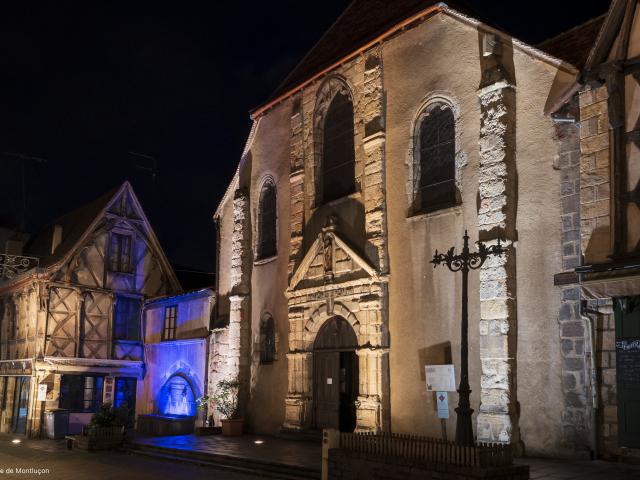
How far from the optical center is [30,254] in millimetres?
27125

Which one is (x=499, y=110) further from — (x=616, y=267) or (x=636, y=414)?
(x=636, y=414)

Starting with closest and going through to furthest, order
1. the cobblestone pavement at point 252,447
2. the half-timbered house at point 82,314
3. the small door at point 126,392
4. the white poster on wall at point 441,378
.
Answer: the white poster on wall at point 441,378
the cobblestone pavement at point 252,447
the half-timbered house at point 82,314
the small door at point 126,392

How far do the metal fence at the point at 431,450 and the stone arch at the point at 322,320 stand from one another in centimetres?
508

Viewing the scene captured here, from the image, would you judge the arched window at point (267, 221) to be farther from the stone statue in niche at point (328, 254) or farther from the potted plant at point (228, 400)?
the potted plant at point (228, 400)

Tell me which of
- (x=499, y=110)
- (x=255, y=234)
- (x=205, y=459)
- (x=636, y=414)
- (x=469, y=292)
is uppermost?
(x=499, y=110)

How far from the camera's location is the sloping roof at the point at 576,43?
12.6 meters

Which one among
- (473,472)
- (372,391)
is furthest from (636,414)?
(372,391)

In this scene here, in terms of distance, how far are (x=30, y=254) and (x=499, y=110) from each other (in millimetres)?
20762

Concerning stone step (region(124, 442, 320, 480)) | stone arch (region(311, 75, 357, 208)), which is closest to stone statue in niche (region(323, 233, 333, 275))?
stone arch (region(311, 75, 357, 208))

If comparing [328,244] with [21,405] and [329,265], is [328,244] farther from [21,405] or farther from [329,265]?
[21,405]

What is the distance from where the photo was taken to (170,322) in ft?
76.6

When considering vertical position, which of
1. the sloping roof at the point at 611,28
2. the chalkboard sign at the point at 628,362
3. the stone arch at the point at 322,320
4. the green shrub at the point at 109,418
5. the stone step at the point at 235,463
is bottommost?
the stone step at the point at 235,463

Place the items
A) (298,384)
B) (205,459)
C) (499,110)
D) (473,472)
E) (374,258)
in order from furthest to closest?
(298,384)
(374,258)
(205,459)
(499,110)
(473,472)

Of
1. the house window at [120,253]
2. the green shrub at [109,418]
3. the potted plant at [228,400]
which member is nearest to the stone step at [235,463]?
the green shrub at [109,418]
